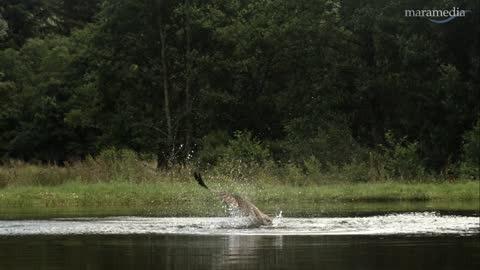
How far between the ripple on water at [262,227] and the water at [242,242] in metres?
0.02

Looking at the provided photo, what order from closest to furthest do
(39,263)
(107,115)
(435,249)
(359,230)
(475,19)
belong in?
(39,263) < (435,249) < (359,230) < (475,19) < (107,115)

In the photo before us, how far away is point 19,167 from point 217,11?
2096 cm

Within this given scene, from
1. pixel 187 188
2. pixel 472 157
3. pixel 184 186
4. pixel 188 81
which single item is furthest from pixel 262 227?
pixel 188 81

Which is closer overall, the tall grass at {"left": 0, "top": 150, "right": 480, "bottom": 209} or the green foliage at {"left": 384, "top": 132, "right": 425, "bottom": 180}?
Answer: the tall grass at {"left": 0, "top": 150, "right": 480, "bottom": 209}

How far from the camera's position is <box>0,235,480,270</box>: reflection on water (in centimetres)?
1455

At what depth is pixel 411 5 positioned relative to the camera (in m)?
50.8

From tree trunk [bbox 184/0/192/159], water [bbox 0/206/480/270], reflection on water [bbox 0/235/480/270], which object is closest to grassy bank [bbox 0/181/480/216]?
water [bbox 0/206/480/270]

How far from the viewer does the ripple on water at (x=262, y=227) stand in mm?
20500

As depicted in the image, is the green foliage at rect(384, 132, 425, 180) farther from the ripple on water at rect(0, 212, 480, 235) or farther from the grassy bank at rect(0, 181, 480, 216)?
the ripple on water at rect(0, 212, 480, 235)

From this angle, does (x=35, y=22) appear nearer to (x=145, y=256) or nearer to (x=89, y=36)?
(x=89, y=36)

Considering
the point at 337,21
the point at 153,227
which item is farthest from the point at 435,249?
the point at 337,21

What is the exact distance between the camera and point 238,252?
16422 millimetres

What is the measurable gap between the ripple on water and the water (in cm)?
2

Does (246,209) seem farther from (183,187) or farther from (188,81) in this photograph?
(188,81)
